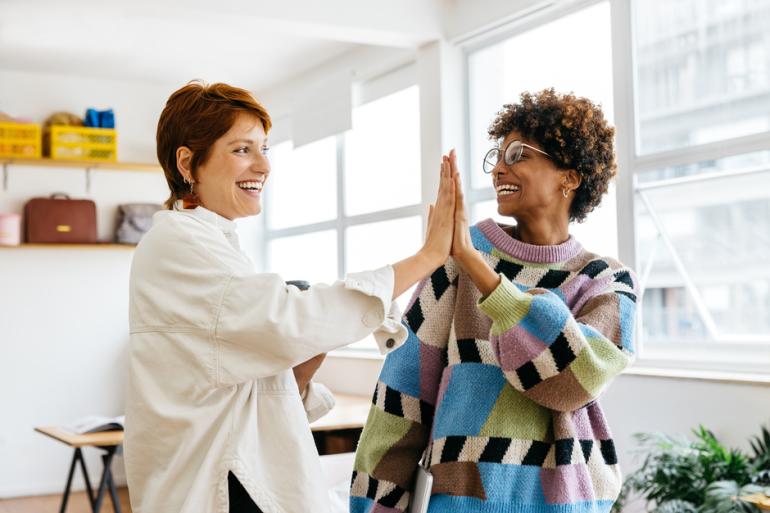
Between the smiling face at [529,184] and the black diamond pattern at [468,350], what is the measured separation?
23cm

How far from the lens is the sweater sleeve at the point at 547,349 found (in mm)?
1282

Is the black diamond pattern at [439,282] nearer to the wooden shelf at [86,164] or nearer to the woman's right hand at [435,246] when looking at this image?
the woman's right hand at [435,246]

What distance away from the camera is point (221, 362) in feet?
4.12

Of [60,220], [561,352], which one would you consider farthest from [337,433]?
[60,220]

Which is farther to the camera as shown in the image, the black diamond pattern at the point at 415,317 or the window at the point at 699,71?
the window at the point at 699,71

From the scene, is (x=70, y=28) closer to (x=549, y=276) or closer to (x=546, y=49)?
(x=546, y=49)

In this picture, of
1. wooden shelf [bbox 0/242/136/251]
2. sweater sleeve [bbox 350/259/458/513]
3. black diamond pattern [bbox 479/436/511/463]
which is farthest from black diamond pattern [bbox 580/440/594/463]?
wooden shelf [bbox 0/242/136/251]

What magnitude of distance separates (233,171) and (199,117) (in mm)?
99

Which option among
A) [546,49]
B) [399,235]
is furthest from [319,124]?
[546,49]

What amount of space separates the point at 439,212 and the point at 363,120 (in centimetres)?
418

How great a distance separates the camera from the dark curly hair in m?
1.48

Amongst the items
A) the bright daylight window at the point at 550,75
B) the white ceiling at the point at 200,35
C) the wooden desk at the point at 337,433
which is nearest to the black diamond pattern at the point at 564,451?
the bright daylight window at the point at 550,75

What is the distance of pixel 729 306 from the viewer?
322cm

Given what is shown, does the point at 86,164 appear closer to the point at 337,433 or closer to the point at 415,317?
the point at 337,433
